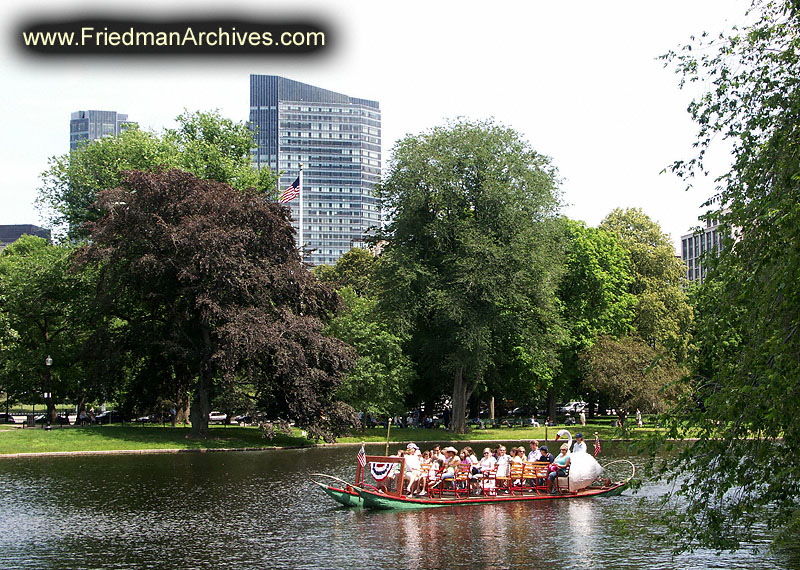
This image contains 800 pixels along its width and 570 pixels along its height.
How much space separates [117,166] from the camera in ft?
212

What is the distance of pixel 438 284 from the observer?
61.1 meters

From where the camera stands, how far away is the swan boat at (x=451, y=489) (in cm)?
2872

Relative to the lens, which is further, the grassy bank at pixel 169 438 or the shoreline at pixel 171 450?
the grassy bank at pixel 169 438

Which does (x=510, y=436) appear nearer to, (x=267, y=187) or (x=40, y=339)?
(x=267, y=187)

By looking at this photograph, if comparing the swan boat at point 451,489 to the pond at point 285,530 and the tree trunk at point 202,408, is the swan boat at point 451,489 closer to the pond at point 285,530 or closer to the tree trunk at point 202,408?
the pond at point 285,530

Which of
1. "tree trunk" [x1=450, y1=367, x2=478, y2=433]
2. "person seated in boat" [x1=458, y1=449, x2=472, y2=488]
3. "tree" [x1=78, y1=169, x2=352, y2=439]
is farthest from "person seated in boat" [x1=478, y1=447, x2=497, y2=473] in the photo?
"tree trunk" [x1=450, y1=367, x2=478, y2=433]

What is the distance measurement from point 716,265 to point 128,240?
44144 mm

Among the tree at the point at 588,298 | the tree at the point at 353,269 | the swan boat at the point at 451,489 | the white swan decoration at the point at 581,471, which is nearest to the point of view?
the swan boat at the point at 451,489

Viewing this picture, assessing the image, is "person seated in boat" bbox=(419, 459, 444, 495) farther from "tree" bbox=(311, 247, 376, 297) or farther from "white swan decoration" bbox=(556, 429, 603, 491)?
"tree" bbox=(311, 247, 376, 297)

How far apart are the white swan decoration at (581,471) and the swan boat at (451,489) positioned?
53 mm

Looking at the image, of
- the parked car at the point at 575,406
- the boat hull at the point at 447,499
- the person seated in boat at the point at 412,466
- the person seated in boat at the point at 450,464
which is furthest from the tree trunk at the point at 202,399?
the parked car at the point at 575,406

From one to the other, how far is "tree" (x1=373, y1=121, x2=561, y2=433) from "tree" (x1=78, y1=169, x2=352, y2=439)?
27.2ft

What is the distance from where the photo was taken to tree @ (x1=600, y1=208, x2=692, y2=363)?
7925cm

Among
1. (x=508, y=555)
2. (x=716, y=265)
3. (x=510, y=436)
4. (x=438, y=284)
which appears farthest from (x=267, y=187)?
(x=716, y=265)
